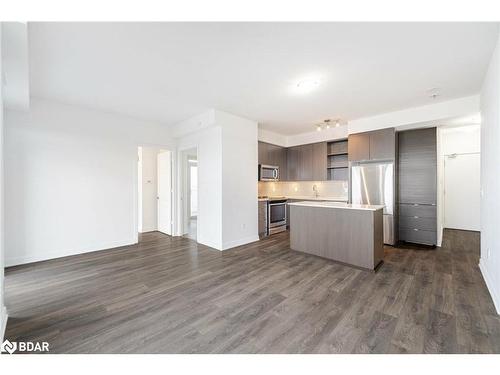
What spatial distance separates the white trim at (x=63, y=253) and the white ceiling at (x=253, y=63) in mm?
2635

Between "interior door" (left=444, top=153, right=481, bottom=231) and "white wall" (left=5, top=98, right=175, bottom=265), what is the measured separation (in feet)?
26.3

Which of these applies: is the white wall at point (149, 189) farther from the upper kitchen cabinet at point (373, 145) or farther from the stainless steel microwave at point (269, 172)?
the upper kitchen cabinet at point (373, 145)

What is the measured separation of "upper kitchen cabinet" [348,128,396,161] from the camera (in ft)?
14.2

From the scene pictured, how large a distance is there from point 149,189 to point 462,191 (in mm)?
8585

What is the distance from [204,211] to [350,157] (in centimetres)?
349

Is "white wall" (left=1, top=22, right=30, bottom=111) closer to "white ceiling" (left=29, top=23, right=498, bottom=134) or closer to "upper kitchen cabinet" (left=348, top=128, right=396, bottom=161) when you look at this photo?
"white ceiling" (left=29, top=23, right=498, bottom=134)

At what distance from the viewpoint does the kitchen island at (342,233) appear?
315 centimetres

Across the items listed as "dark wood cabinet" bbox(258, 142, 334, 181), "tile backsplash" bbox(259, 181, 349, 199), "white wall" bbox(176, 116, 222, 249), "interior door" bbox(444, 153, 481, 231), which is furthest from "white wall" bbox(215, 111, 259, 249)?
"interior door" bbox(444, 153, 481, 231)

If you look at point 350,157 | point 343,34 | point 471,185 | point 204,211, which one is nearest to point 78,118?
point 204,211

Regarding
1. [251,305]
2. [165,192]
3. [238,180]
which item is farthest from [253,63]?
[165,192]

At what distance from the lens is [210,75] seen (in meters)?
2.76

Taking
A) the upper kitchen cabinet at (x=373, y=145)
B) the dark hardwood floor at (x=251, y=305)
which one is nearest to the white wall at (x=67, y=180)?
the dark hardwood floor at (x=251, y=305)

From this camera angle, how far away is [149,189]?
609 cm

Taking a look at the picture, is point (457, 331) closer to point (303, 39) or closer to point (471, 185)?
point (303, 39)
